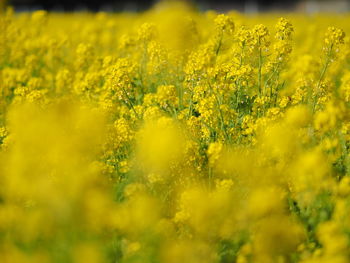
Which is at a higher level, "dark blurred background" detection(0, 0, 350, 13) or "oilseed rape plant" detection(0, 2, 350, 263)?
"dark blurred background" detection(0, 0, 350, 13)

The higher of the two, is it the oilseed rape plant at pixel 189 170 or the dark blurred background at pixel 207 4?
the dark blurred background at pixel 207 4

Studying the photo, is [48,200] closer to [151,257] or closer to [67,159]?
[67,159]

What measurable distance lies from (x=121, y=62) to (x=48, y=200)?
5.17ft

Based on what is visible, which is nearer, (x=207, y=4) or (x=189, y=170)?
(x=189, y=170)

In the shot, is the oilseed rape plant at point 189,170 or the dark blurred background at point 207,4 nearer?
the oilseed rape plant at point 189,170

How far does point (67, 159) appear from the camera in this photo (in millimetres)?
2754

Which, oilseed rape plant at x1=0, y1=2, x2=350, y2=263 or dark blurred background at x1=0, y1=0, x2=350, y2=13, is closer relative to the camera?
oilseed rape plant at x1=0, y1=2, x2=350, y2=263

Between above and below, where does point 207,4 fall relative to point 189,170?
above

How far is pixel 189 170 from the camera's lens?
3219mm

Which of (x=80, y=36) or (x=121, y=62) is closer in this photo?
(x=121, y=62)

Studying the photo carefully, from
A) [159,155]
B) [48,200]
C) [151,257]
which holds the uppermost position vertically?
[159,155]

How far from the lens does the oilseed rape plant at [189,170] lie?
8.43 ft

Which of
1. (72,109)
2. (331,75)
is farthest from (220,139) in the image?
(331,75)

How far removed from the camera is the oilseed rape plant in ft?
8.43
